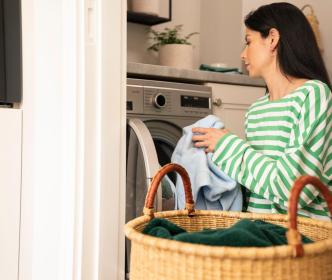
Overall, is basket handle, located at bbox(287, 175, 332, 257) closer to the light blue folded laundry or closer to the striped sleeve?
the striped sleeve

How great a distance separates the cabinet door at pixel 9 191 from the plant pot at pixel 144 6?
3.74 ft

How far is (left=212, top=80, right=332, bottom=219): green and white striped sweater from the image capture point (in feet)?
3.75

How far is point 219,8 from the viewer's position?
8.87 feet

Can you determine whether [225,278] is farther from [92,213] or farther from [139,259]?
[92,213]

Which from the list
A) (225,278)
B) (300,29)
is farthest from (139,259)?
(300,29)

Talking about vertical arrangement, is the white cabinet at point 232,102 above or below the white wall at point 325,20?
below

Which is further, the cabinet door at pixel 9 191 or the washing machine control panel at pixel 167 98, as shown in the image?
the washing machine control panel at pixel 167 98

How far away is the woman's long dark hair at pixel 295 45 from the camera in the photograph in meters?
1.35

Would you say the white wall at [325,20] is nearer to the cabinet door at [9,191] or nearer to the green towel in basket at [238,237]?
the cabinet door at [9,191]

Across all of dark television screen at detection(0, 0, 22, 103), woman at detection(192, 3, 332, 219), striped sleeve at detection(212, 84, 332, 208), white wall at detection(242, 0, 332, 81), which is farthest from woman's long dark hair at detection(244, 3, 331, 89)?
white wall at detection(242, 0, 332, 81)

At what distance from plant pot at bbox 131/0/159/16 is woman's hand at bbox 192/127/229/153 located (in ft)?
3.58

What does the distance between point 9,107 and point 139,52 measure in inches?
45.7

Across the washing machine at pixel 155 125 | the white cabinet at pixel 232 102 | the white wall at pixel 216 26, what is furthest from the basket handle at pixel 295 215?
the white wall at pixel 216 26

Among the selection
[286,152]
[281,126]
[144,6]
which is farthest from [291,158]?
[144,6]
